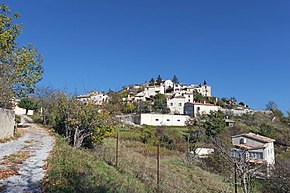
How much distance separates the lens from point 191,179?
15547 mm

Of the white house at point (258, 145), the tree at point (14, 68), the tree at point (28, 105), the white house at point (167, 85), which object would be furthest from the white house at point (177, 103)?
the tree at point (14, 68)

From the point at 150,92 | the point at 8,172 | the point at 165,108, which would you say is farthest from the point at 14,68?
the point at 150,92

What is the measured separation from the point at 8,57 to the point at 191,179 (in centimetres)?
1443

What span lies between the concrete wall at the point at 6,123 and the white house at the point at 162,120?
3830cm

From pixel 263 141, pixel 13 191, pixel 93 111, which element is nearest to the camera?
pixel 13 191

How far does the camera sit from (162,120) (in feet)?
184

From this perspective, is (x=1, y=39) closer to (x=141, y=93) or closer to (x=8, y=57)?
(x=8, y=57)

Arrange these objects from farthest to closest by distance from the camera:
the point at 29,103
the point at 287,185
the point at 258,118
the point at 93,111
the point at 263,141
A: the point at 258,118 < the point at 29,103 < the point at 263,141 < the point at 93,111 < the point at 287,185

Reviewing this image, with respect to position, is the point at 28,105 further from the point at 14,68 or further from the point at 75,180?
the point at 75,180

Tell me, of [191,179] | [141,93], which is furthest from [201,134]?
[141,93]

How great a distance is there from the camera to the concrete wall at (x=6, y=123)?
48.6 feet

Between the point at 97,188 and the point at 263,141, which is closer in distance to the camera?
the point at 97,188

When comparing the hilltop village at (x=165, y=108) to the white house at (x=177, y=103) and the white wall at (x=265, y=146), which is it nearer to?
the white house at (x=177, y=103)

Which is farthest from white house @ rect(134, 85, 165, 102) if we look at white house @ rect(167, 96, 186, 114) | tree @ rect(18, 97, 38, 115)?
tree @ rect(18, 97, 38, 115)
